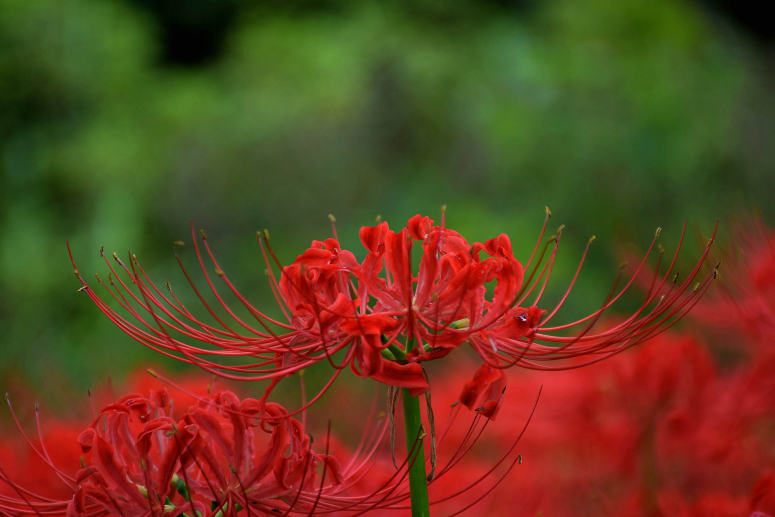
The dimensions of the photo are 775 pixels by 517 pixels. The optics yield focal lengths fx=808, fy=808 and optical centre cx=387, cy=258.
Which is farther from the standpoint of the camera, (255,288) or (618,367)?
(255,288)

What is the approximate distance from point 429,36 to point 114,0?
247 centimetres

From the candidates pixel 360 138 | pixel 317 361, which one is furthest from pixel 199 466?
pixel 360 138

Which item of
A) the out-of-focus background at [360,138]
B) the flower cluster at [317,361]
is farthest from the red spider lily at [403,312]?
the out-of-focus background at [360,138]

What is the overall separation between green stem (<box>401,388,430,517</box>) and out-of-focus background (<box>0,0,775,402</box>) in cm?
272

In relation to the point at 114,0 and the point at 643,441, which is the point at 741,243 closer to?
the point at 643,441

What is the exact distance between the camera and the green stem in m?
0.81

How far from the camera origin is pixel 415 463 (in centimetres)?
82

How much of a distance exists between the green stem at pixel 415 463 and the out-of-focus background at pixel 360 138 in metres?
Result: 2.72

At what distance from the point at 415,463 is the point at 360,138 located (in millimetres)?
3916

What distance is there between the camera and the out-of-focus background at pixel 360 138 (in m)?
4.26

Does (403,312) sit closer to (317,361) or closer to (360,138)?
(317,361)

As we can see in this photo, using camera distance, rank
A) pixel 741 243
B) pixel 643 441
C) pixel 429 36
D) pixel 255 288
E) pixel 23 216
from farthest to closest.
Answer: pixel 429 36 < pixel 23 216 < pixel 255 288 < pixel 741 243 < pixel 643 441

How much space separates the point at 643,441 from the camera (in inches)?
56.3

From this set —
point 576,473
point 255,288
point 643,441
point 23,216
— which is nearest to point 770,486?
point 643,441
